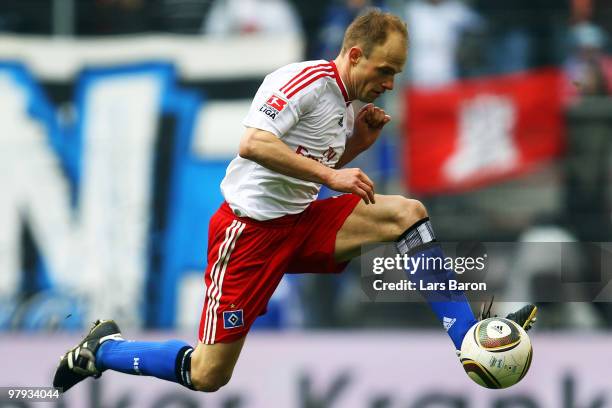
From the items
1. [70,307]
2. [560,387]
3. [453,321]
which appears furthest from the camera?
[70,307]

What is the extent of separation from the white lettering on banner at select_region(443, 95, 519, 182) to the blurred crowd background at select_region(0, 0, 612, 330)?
1.1 inches

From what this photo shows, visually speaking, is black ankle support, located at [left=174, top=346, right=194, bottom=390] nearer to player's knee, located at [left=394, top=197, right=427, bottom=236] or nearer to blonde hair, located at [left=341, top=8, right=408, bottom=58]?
player's knee, located at [left=394, top=197, right=427, bottom=236]

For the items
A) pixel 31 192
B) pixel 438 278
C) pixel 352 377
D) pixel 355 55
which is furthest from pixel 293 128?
pixel 31 192

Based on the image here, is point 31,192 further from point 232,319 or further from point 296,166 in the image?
point 296,166

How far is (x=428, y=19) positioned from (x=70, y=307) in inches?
168

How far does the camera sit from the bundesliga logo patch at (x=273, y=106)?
22.4ft

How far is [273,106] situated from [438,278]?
128 cm

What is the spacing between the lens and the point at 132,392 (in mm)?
10867

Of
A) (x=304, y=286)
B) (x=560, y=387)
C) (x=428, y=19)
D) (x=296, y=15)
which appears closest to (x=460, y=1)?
(x=428, y=19)

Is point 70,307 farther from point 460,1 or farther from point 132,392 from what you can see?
point 460,1

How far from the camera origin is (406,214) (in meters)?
7.00

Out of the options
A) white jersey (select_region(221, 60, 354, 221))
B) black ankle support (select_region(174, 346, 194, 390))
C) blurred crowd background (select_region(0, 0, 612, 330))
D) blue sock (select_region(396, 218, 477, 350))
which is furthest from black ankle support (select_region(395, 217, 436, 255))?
blurred crowd background (select_region(0, 0, 612, 330))

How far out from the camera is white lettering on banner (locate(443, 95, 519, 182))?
1205 centimetres

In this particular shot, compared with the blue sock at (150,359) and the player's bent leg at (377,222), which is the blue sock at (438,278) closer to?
the player's bent leg at (377,222)
